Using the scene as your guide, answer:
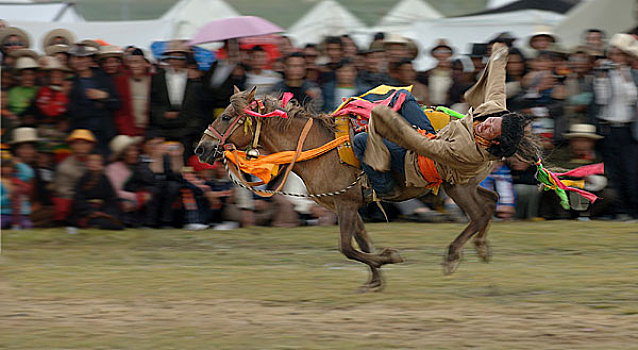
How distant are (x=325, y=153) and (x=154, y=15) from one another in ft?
32.4

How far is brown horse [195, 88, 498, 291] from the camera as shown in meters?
7.43

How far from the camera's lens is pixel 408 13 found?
15492 millimetres

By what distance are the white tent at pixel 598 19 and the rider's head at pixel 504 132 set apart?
7403 millimetres

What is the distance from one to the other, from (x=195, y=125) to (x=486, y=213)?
3.98 metres

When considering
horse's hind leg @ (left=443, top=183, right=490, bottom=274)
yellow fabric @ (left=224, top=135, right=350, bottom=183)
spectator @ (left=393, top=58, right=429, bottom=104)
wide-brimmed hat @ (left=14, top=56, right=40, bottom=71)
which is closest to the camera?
yellow fabric @ (left=224, top=135, right=350, bottom=183)

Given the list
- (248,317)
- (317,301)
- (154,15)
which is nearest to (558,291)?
(317,301)

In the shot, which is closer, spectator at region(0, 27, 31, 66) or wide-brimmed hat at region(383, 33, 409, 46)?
spectator at region(0, 27, 31, 66)

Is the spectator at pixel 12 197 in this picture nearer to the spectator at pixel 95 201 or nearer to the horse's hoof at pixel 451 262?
the spectator at pixel 95 201

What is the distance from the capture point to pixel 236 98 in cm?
757

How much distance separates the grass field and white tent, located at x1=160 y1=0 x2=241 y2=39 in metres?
5.32

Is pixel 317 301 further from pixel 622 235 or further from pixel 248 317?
pixel 622 235

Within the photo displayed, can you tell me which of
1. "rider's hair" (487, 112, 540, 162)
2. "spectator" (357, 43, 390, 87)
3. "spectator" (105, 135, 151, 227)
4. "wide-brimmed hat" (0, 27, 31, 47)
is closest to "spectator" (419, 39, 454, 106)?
"spectator" (357, 43, 390, 87)

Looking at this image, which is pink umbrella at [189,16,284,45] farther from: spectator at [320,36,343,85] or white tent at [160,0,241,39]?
white tent at [160,0,241,39]

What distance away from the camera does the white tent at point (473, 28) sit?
14180mm
